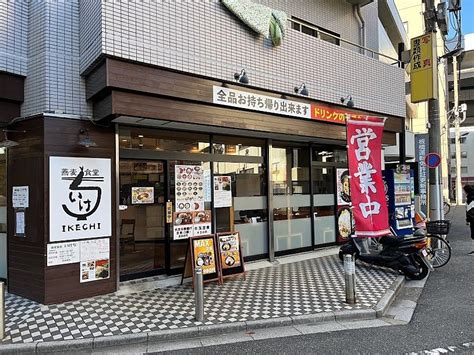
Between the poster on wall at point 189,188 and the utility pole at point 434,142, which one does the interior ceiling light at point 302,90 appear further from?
the utility pole at point 434,142

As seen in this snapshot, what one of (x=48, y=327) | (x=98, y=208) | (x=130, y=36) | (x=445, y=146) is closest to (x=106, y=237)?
(x=98, y=208)

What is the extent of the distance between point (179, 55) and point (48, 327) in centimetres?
489

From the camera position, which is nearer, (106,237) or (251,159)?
(106,237)

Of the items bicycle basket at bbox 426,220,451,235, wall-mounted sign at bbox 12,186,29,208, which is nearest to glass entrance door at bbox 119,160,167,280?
wall-mounted sign at bbox 12,186,29,208

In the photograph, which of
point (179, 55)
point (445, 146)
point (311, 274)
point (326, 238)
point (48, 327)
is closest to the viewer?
point (48, 327)

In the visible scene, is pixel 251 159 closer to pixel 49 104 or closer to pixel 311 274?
pixel 311 274

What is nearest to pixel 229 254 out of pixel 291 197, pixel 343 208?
pixel 291 197

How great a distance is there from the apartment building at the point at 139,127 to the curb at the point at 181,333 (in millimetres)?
1690

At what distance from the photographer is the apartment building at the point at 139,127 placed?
21.0 ft

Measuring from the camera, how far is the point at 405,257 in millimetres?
8258

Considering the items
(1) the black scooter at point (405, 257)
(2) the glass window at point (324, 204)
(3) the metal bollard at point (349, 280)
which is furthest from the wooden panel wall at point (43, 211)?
(2) the glass window at point (324, 204)

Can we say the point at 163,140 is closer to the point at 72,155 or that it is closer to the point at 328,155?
the point at 72,155

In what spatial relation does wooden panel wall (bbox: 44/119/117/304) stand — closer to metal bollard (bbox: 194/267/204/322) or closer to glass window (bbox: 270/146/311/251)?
metal bollard (bbox: 194/267/204/322)

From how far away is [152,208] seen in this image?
25.6ft
